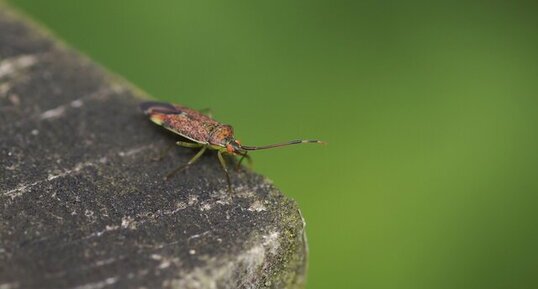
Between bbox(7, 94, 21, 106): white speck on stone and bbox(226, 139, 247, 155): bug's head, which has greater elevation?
bbox(7, 94, 21, 106): white speck on stone

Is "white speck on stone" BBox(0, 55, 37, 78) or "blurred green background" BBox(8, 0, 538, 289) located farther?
"blurred green background" BBox(8, 0, 538, 289)

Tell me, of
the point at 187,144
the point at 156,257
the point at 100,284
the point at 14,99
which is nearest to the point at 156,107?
the point at 187,144

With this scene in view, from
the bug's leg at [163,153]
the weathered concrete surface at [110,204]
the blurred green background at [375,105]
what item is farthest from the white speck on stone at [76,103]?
the blurred green background at [375,105]

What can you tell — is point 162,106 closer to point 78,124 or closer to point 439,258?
point 78,124

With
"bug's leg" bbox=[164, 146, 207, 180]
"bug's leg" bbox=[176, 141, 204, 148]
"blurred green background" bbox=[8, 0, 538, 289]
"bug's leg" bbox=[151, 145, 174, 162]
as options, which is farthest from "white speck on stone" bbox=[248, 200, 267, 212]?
"blurred green background" bbox=[8, 0, 538, 289]

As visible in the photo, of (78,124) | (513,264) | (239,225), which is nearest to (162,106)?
(78,124)

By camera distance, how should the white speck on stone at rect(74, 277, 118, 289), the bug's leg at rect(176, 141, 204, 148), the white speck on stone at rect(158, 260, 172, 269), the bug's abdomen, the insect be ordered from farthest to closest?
the bug's abdomen
the insect
the bug's leg at rect(176, 141, 204, 148)
the white speck on stone at rect(158, 260, 172, 269)
the white speck on stone at rect(74, 277, 118, 289)

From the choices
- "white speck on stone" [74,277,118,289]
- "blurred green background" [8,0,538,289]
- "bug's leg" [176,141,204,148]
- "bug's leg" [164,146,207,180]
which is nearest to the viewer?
"white speck on stone" [74,277,118,289]

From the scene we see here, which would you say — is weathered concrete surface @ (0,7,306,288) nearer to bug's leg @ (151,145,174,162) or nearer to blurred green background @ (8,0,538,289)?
bug's leg @ (151,145,174,162)
